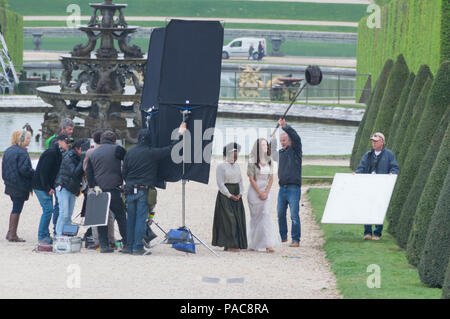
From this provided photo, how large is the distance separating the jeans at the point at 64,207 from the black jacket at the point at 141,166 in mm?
1009

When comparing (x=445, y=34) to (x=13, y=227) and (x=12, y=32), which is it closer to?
(x=13, y=227)

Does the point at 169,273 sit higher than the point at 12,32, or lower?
lower

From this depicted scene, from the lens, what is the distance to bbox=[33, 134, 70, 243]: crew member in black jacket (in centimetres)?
1358

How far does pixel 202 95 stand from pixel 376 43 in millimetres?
21914

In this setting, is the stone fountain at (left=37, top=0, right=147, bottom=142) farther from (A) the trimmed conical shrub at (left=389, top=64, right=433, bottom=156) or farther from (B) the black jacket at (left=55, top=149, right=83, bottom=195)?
(B) the black jacket at (left=55, top=149, right=83, bottom=195)

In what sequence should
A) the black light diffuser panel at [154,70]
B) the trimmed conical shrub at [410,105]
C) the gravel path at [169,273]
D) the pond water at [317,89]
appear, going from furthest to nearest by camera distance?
the pond water at [317,89] < the trimmed conical shrub at [410,105] < the black light diffuser panel at [154,70] < the gravel path at [169,273]

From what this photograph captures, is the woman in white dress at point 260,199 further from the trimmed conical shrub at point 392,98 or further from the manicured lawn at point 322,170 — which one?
the manicured lawn at point 322,170

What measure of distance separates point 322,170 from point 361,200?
820 centimetres

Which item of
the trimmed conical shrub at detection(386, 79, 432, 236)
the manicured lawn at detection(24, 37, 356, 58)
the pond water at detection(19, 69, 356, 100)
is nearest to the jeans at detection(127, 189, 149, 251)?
the trimmed conical shrub at detection(386, 79, 432, 236)

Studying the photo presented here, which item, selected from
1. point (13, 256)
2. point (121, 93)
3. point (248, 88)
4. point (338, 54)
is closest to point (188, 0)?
point (338, 54)

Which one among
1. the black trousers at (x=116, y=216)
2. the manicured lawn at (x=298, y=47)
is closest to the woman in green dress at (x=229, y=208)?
the black trousers at (x=116, y=216)

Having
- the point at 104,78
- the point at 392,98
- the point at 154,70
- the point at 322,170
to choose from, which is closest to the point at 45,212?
the point at 154,70

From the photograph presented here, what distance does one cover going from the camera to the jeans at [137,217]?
42.4ft

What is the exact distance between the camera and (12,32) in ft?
143
